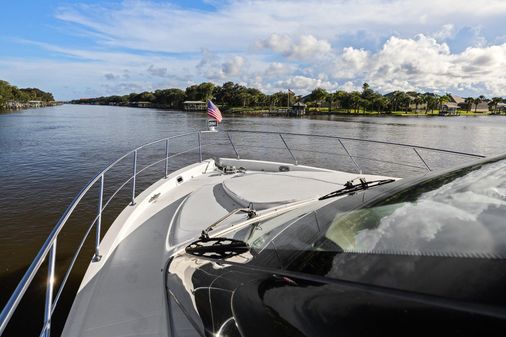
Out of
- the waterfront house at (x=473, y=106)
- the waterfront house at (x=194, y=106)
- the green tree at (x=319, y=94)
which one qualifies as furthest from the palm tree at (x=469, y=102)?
the waterfront house at (x=194, y=106)

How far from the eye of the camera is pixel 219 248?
162 centimetres

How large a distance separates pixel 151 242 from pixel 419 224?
2.75 m

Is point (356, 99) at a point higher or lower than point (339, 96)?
lower

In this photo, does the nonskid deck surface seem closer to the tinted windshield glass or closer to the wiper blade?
the wiper blade

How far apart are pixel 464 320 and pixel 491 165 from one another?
4.06 feet

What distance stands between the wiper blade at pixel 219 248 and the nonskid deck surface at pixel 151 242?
1.01ft

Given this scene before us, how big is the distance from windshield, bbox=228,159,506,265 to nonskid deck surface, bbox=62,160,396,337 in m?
0.70

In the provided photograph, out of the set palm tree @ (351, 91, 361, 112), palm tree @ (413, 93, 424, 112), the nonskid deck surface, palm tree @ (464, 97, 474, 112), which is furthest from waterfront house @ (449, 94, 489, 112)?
the nonskid deck surface

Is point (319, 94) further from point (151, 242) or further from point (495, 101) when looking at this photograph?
point (151, 242)

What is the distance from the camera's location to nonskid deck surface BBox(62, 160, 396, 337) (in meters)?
2.18

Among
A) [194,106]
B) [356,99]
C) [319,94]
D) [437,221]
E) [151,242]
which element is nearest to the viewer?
[437,221]

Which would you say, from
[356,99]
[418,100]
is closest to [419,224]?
[356,99]

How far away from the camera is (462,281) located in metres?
0.85

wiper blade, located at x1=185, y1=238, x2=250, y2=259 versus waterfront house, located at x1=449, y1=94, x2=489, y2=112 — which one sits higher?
waterfront house, located at x1=449, y1=94, x2=489, y2=112
